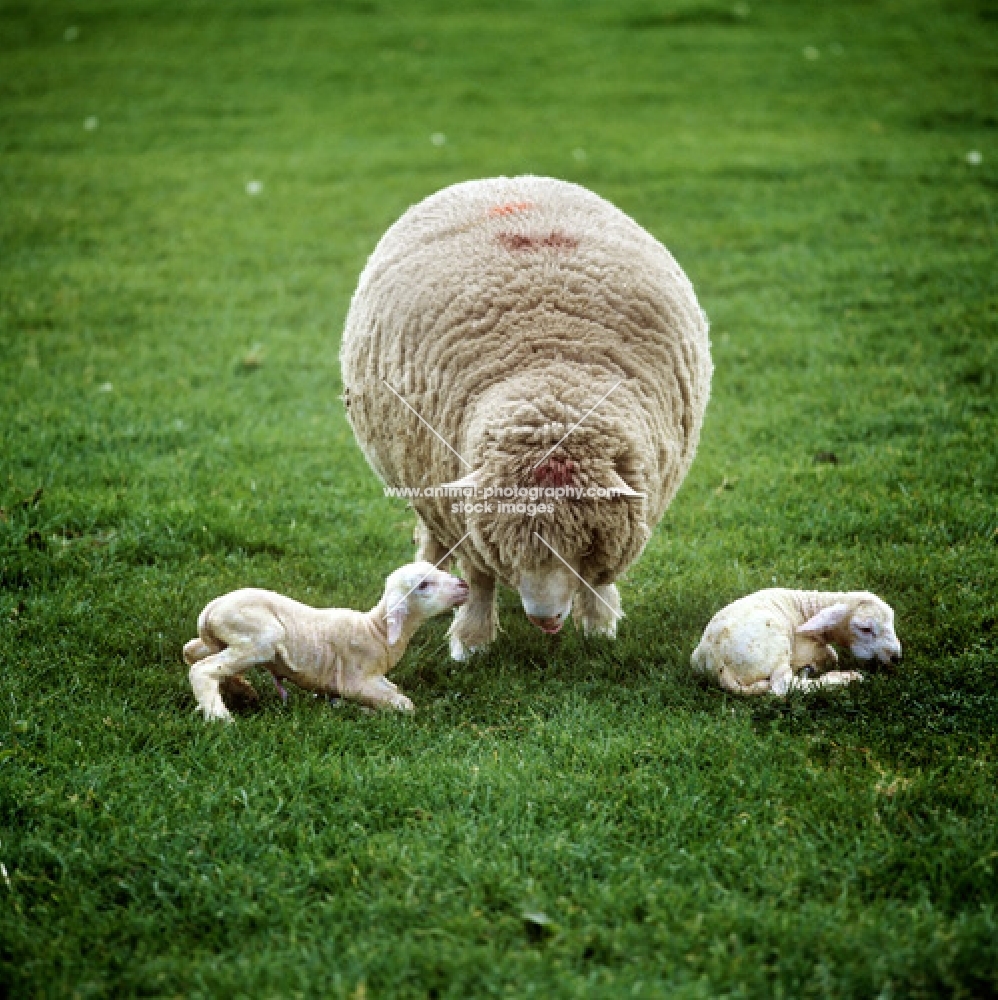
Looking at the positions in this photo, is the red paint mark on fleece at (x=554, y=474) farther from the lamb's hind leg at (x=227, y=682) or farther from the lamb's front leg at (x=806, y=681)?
the lamb's hind leg at (x=227, y=682)

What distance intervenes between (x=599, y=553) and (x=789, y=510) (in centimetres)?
247

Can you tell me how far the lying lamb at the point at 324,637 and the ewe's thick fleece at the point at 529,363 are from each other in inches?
11.0

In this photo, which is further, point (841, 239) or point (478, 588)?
point (841, 239)

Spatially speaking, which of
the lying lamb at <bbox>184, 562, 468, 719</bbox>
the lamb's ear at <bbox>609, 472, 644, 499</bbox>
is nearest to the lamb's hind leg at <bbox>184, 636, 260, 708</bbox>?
the lying lamb at <bbox>184, 562, 468, 719</bbox>

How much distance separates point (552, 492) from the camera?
444 cm

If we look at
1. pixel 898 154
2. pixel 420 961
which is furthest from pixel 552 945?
pixel 898 154

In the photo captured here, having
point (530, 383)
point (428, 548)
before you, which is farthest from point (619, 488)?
point (428, 548)

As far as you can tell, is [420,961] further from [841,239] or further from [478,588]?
[841,239]

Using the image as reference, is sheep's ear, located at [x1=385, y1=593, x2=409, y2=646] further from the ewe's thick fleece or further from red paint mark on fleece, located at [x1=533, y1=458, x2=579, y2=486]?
red paint mark on fleece, located at [x1=533, y1=458, x2=579, y2=486]

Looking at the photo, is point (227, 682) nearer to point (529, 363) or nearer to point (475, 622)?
point (475, 622)

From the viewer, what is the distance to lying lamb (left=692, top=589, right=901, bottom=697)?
15.8 feet

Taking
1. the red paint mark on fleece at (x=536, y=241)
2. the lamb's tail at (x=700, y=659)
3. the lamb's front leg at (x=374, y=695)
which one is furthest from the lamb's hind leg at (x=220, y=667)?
the red paint mark on fleece at (x=536, y=241)

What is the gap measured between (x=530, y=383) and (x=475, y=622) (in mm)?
1206

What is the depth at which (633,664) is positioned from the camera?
5.25 meters
